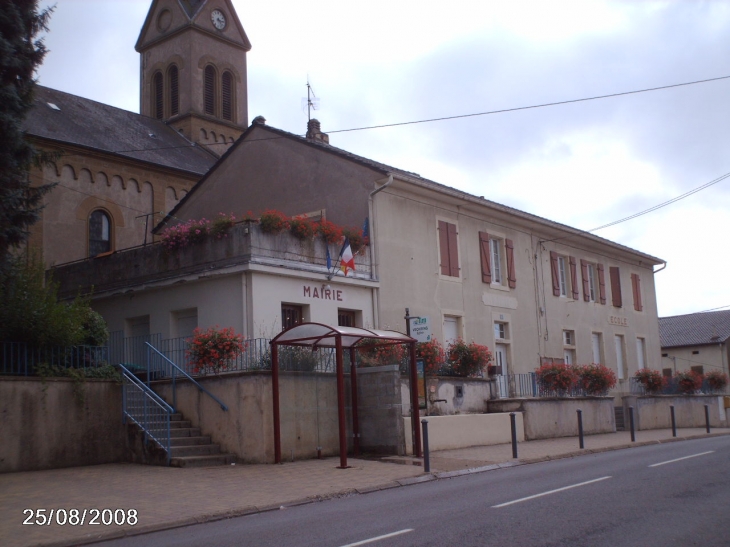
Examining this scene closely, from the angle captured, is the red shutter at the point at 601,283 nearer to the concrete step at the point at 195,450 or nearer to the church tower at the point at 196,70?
the church tower at the point at 196,70

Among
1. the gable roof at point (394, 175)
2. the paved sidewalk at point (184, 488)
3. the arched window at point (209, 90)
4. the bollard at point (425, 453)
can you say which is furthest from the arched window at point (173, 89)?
the bollard at point (425, 453)

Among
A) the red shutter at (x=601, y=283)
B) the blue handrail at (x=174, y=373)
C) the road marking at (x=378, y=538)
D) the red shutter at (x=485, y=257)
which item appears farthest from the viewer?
the red shutter at (x=601, y=283)

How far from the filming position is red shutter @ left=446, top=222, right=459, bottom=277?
80.5 feet

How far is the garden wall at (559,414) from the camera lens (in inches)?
838

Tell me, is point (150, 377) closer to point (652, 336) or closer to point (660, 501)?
point (660, 501)

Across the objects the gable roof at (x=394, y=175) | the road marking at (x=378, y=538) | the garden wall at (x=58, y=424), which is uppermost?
the gable roof at (x=394, y=175)

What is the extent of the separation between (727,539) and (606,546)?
3.94 ft

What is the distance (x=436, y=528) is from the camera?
8.26 m

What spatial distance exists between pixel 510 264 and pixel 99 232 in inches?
590

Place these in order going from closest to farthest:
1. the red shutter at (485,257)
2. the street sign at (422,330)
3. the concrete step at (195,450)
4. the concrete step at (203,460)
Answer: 1. the concrete step at (203,460)
2. the concrete step at (195,450)
3. the street sign at (422,330)
4. the red shutter at (485,257)

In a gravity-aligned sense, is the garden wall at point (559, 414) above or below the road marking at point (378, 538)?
above

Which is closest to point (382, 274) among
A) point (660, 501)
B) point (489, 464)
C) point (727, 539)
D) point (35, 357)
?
point (489, 464)

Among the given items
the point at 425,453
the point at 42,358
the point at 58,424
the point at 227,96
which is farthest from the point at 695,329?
the point at 58,424
